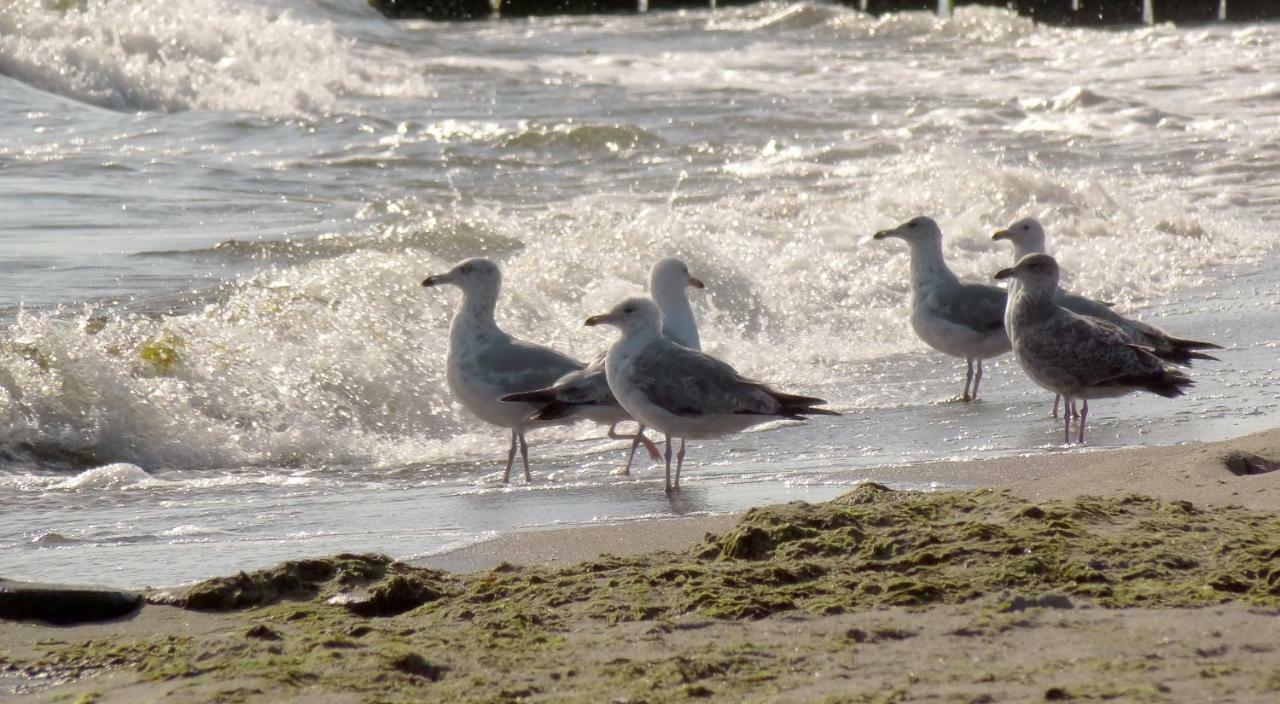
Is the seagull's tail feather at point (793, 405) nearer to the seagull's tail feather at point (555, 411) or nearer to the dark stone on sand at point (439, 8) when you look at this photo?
the seagull's tail feather at point (555, 411)

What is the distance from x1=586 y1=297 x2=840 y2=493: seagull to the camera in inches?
221

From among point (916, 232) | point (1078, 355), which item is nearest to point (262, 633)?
point (1078, 355)

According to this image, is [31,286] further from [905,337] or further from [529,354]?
[905,337]

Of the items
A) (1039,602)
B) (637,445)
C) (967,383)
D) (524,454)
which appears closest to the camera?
(1039,602)

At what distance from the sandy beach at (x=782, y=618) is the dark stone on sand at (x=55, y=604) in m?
0.05

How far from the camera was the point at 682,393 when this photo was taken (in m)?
5.64

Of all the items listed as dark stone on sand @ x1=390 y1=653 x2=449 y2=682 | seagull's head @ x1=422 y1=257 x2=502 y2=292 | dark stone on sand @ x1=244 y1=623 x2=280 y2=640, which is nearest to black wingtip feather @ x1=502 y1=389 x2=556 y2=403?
seagull's head @ x1=422 y1=257 x2=502 y2=292

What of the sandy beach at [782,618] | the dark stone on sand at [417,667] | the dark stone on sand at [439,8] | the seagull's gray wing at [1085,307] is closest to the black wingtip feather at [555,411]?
the sandy beach at [782,618]

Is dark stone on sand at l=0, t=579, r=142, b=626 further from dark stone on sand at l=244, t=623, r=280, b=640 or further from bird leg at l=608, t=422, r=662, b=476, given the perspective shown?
bird leg at l=608, t=422, r=662, b=476

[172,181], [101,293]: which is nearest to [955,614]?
[101,293]

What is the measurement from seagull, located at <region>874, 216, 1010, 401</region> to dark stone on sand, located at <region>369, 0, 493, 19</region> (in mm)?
26918

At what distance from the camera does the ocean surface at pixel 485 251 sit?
5.82 metres

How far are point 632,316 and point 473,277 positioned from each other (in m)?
1.16

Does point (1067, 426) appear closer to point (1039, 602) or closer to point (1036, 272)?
point (1036, 272)
